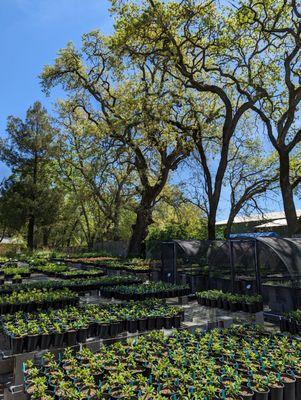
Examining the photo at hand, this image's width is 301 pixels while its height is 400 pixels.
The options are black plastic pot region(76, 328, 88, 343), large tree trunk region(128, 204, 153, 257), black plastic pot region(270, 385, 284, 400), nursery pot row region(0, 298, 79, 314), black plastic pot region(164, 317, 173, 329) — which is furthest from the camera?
large tree trunk region(128, 204, 153, 257)

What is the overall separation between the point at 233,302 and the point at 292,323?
7.46ft

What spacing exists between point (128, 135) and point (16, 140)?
16691mm

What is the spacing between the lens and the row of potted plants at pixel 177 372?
3.89 meters

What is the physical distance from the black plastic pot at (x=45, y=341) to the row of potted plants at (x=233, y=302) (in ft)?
15.5

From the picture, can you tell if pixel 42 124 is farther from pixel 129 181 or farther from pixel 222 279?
pixel 222 279

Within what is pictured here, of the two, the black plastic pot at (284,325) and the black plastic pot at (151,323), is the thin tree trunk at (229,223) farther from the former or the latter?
the black plastic pot at (151,323)

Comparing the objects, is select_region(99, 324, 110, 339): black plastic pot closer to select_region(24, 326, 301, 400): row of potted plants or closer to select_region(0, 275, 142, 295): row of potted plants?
select_region(24, 326, 301, 400): row of potted plants

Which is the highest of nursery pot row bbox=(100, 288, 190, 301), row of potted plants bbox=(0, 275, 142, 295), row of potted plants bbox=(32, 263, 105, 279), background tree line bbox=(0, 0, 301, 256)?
background tree line bbox=(0, 0, 301, 256)

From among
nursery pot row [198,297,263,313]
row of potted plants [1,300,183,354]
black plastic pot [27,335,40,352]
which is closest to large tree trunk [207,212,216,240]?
nursery pot row [198,297,263,313]

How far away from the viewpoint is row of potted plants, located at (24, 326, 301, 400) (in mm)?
3889

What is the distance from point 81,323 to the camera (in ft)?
20.5

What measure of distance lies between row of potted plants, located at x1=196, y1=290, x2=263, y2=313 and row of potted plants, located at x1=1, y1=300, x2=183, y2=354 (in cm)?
191

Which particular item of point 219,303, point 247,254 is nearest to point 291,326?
point 219,303

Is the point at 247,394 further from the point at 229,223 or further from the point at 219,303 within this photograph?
the point at 229,223
